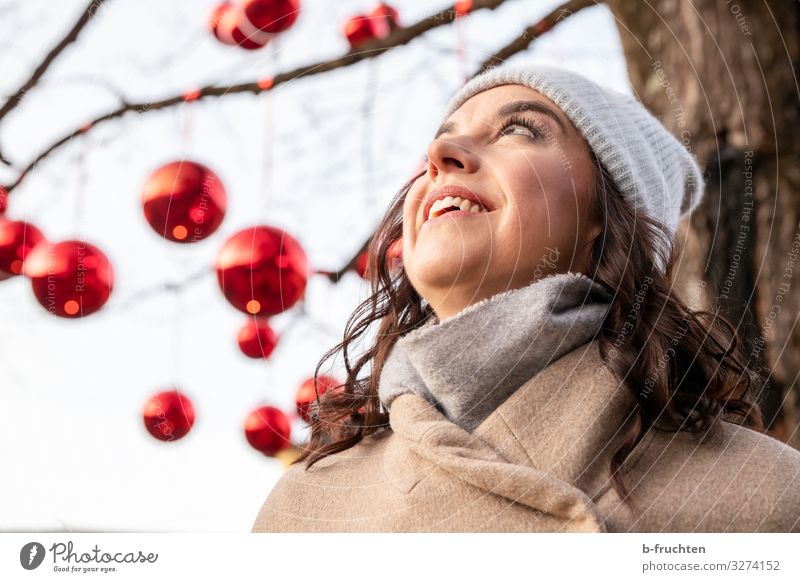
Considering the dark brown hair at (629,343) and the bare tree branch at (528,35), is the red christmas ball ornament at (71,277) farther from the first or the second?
the bare tree branch at (528,35)

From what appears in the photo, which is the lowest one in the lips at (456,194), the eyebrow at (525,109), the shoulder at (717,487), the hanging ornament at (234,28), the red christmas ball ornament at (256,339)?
the shoulder at (717,487)

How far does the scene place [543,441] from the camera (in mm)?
481

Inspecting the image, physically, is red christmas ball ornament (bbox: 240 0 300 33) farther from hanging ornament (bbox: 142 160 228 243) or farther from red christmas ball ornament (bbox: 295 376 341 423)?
red christmas ball ornament (bbox: 295 376 341 423)

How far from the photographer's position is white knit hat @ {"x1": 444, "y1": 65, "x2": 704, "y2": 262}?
1.80ft

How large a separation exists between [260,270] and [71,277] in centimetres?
14

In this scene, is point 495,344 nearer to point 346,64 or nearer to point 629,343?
point 629,343

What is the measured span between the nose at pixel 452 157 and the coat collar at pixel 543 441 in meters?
0.14

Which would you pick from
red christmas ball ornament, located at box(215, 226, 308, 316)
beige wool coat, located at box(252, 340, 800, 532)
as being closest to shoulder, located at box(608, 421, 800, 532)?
beige wool coat, located at box(252, 340, 800, 532)

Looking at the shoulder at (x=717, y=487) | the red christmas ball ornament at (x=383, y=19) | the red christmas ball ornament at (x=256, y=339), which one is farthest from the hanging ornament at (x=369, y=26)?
the shoulder at (x=717, y=487)

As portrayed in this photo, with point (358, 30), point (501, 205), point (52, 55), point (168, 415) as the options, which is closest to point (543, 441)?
point (501, 205)

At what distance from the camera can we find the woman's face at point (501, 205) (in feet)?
1.67
